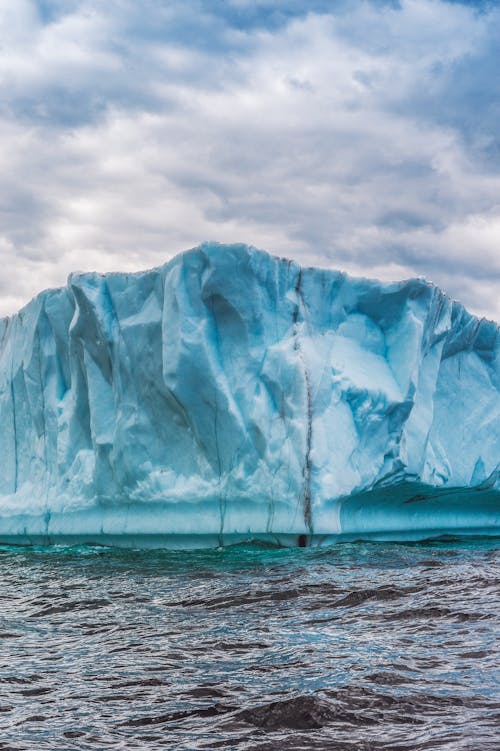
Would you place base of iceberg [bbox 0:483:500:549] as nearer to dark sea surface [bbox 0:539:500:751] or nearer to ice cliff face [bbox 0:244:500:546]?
ice cliff face [bbox 0:244:500:546]

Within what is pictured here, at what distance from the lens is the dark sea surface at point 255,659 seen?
3.08m

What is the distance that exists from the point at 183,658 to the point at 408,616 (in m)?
1.60

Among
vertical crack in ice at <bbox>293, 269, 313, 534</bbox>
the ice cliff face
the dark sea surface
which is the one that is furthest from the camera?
the ice cliff face

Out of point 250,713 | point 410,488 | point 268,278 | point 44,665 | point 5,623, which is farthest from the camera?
point 410,488

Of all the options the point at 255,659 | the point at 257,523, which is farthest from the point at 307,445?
the point at 255,659

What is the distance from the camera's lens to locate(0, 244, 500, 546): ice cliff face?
936 cm

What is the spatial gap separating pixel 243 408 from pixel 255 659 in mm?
5458

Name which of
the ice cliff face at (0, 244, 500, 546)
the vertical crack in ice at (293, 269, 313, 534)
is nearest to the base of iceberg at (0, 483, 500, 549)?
the ice cliff face at (0, 244, 500, 546)

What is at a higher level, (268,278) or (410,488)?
(268,278)

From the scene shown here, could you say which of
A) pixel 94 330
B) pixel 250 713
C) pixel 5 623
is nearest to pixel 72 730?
pixel 250 713

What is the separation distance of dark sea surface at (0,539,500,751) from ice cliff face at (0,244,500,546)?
188 cm

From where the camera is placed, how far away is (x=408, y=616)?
516cm

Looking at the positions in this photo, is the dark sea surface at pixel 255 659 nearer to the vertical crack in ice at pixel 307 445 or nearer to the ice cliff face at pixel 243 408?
the vertical crack in ice at pixel 307 445

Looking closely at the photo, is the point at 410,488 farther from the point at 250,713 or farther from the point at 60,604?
the point at 250,713
